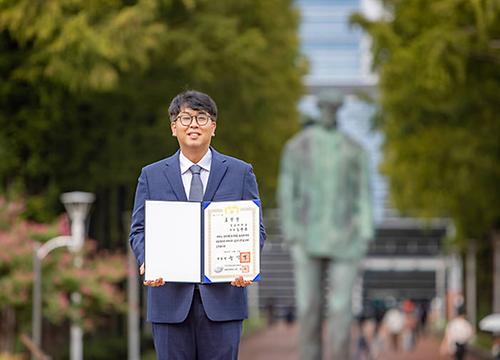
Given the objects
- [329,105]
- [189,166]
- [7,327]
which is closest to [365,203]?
[329,105]

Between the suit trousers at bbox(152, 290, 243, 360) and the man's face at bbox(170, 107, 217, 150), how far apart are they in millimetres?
642

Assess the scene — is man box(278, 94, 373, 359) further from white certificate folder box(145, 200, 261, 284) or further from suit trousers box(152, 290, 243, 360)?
white certificate folder box(145, 200, 261, 284)

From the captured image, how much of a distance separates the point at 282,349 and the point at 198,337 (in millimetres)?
42224

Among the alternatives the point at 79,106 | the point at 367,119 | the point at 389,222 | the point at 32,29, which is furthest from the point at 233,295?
A: the point at 389,222

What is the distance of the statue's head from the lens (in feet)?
70.3

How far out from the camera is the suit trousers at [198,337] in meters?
6.64

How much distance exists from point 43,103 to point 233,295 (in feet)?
74.5

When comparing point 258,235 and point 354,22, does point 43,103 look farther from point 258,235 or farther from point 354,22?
point 258,235

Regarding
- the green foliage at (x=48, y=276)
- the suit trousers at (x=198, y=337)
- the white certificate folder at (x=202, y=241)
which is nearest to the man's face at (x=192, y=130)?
the white certificate folder at (x=202, y=241)

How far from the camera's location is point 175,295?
6602 millimetres

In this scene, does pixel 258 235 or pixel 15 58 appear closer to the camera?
pixel 258 235

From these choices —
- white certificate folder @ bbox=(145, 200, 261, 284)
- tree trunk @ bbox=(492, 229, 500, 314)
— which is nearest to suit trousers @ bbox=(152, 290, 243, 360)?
white certificate folder @ bbox=(145, 200, 261, 284)

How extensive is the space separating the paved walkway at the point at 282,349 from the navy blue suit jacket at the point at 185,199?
108ft

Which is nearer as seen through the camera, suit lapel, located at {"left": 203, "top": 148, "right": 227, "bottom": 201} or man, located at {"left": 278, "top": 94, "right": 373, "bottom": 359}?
suit lapel, located at {"left": 203, "top": 148, "right": 227, "bottom": 201}
